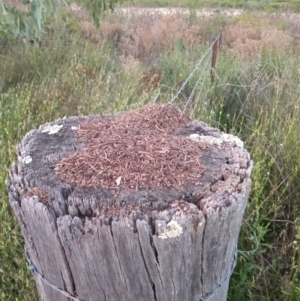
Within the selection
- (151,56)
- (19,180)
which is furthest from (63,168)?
(151,56)

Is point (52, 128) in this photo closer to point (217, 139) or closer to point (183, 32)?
point (217, 139)

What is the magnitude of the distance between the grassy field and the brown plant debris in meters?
0.77

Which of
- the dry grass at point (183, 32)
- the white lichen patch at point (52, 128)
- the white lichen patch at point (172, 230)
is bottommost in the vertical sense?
the dry grass at point (183, 32)

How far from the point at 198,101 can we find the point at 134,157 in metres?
2.59

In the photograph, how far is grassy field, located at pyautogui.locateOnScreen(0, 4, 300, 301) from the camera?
2.38 m

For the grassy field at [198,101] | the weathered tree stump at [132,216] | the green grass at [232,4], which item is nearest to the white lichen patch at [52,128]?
the weathered tree stump at [132,216]

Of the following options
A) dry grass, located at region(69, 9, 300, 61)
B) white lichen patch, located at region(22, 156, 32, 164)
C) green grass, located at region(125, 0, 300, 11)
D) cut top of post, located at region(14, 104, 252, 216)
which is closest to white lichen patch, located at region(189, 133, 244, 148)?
cut top of post, located at region(14, 104, 252, 216)

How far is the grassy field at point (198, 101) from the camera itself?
93.7 inches

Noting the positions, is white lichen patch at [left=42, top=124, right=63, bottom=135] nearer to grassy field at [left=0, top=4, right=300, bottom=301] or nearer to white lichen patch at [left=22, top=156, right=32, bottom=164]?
white lichen patch at [left=22, top=156, right=32, bottom=164]

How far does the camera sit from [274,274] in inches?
97.2

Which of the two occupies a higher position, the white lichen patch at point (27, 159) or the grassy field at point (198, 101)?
the white lichen patch at point (27, 159)

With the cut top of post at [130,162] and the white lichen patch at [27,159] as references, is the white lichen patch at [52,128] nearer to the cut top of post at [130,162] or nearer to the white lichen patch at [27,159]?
the cut top of post at [130,162]

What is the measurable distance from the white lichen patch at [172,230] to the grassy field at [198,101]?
92 cm

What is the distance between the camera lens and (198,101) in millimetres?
3938
